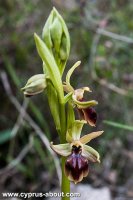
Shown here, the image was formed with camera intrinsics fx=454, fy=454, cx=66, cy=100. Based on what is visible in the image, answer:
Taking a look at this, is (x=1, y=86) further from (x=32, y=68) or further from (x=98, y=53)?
(x=98, y=53)

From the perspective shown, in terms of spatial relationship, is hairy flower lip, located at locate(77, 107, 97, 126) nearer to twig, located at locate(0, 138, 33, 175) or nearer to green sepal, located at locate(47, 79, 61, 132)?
green sepal, located at locate(47, 79, 61, 132)

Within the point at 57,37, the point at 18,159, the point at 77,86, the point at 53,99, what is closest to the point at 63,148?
the point at 53,99

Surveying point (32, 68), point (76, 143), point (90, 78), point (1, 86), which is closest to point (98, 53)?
point (90, 78)

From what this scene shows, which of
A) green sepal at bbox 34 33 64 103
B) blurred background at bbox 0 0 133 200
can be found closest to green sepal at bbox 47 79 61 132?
green sepal at bbox 34 33 64 103

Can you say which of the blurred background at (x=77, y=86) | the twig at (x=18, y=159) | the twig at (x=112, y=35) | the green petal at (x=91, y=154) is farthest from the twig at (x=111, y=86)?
the green petal at (x=91, y=154)

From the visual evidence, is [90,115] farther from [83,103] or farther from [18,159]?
[18,159]

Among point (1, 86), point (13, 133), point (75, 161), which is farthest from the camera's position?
point (1, 86)
